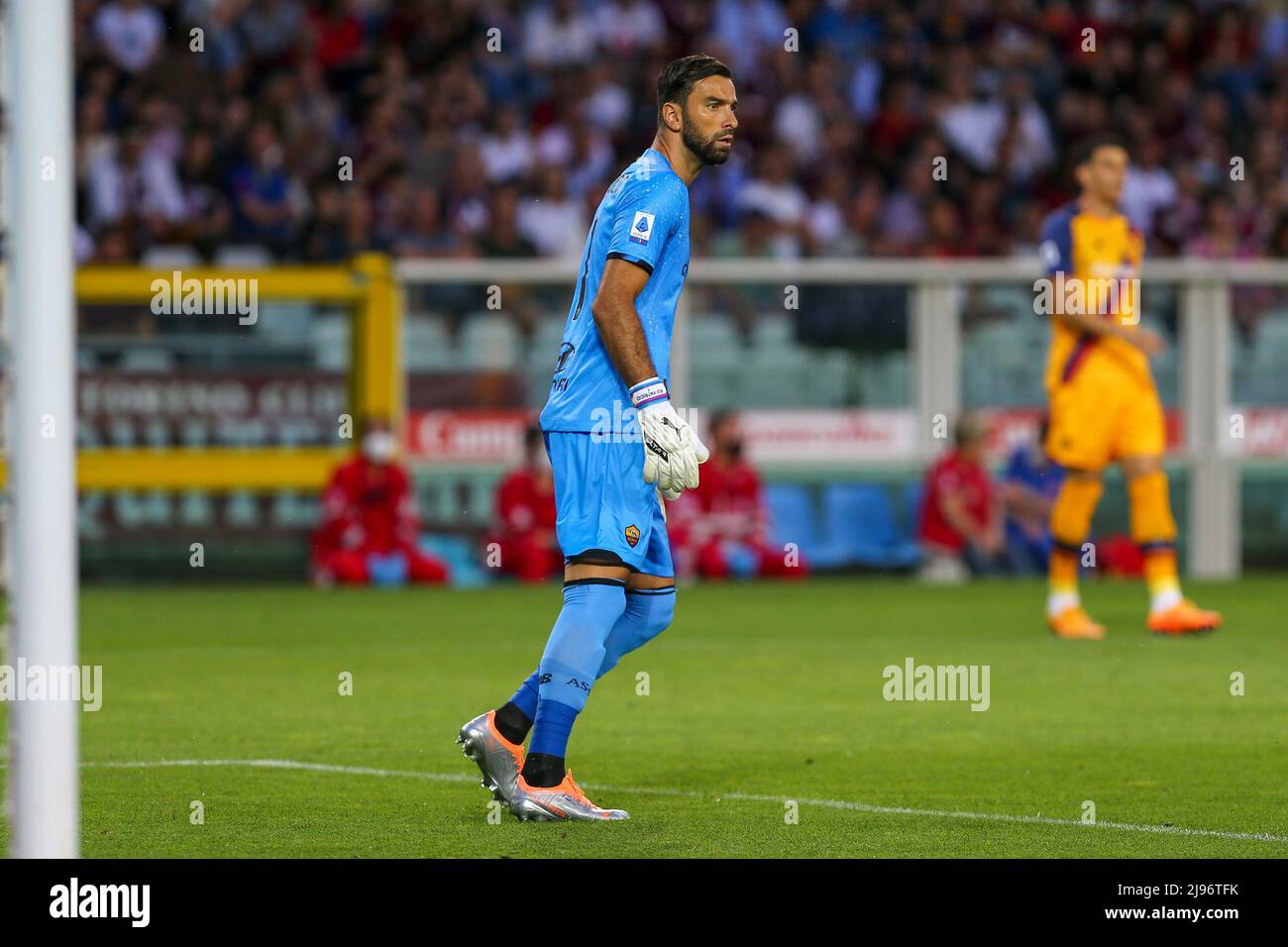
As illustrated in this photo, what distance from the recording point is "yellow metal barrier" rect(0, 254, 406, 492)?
58.9 ft

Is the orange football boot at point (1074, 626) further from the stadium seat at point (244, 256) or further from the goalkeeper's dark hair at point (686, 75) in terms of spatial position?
the stadium seat at point (244, 256)

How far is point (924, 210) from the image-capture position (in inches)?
810

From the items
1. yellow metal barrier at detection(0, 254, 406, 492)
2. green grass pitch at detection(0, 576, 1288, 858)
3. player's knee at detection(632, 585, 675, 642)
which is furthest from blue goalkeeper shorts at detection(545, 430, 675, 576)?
yellow metal barrier at detection(0, 254, 406, 492)

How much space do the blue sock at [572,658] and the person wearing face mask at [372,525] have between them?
36.4 ft

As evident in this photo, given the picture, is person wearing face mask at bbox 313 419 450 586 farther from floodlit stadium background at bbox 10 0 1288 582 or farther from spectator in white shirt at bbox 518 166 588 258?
spectator in white shirt at bbox 518 166 588 258

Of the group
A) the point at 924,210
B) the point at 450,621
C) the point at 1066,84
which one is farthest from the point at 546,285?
the point at 1066,84

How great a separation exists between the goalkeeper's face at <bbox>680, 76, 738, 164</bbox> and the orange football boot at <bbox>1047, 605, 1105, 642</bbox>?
6.22 meters

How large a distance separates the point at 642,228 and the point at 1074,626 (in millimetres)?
6478

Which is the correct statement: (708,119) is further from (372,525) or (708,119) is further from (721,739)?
(372,525)

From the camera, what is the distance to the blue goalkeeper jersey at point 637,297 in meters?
6.45

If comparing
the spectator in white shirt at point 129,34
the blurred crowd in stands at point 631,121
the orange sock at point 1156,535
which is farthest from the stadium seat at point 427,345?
the orange sock at point 1156,535

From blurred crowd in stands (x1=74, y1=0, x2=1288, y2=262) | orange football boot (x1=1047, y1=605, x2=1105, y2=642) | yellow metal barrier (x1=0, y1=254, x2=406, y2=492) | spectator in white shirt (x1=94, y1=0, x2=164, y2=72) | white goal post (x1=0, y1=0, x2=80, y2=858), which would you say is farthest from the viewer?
spectator in white shirt (x1=94, y1=0, x2=164, y2=72)

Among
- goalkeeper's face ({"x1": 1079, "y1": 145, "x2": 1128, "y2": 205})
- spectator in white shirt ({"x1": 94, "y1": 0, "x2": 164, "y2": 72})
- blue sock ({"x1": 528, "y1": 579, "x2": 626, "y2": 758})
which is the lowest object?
blue sock ({"x1": 528, "y1": 579, "x2": 626, "y2": 758})
